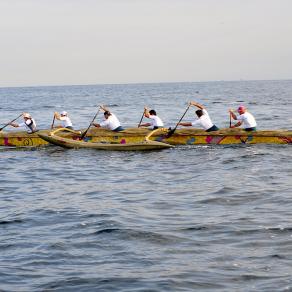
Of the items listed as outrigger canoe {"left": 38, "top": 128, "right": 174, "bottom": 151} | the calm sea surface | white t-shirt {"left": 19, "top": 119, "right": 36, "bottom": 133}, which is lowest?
the calm sea surface

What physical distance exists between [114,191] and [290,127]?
69.7 feet

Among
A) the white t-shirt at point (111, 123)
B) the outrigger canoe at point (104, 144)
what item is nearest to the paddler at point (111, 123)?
the white t-shirt at point (111, 123)

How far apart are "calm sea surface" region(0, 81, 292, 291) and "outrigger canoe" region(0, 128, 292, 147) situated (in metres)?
1.88

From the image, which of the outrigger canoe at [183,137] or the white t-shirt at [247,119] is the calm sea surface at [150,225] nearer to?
the outrigger canoe at [183,137]

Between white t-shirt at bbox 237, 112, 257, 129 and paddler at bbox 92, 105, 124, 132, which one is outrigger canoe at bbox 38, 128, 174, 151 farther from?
white t-shirt at bbox 237, 112, 257, 129

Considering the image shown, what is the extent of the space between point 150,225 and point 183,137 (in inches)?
474

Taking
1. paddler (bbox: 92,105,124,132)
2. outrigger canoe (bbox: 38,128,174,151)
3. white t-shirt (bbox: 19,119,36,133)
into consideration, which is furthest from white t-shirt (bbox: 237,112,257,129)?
white t-shirt (bbox: 19,119,36,133)

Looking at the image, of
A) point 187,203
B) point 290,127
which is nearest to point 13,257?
point 187,203

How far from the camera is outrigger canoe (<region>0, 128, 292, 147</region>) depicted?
24.0m

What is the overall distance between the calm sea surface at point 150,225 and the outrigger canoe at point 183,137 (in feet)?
6.17

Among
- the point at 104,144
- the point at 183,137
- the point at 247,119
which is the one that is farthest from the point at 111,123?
the point at 247,119

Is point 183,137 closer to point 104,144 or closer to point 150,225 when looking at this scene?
point 104,144

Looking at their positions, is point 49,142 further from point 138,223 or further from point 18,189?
point 138,223

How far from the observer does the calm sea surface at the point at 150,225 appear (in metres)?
9.70
